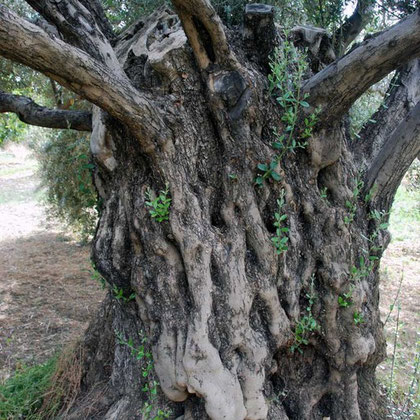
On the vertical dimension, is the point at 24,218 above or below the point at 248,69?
below

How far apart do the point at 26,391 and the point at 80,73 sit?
8.57 ft

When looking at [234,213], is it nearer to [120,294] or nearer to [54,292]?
[120,294]

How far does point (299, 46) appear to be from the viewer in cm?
322

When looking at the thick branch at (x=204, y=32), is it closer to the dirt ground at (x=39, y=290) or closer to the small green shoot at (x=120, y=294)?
the small green shoot at (x=120, y=294)

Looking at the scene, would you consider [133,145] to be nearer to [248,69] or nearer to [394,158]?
[248,69]

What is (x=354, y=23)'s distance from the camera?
12.5 ft

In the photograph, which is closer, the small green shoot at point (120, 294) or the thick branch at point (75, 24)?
the thick branch at point (75, 24)

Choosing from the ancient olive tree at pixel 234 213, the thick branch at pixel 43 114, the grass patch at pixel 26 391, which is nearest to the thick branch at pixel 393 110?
the ancient olive tree at pixel 234 213

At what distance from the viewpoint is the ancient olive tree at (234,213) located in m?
2.58

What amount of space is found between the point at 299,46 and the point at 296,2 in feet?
3.62

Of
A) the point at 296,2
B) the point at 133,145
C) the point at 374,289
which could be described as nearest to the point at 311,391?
the point at 374,289

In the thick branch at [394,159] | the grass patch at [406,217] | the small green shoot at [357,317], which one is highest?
the thick branch at [394,159]

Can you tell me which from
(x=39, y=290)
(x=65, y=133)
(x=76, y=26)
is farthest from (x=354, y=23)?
(x=39, y=290)

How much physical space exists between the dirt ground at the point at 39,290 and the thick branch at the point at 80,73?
1.85 metres
